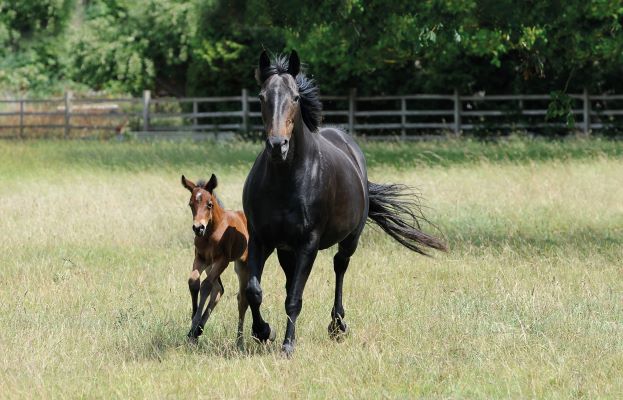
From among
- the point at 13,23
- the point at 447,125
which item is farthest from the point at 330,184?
the point at 13,23

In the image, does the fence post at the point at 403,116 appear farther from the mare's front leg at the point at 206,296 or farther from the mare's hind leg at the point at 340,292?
the mare's front leg at the point at 206,296

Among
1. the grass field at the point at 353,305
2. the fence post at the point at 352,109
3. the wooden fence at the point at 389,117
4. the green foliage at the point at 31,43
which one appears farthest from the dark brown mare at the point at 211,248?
the green foliage at the point at 31,43

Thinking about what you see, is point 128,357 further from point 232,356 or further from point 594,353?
point 594,353

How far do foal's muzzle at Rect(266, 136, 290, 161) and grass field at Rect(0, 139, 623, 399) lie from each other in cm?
132

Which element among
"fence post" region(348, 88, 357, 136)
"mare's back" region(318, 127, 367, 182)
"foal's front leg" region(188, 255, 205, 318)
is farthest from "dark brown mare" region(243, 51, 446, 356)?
"fence post" region(348, 88, 357, 136)

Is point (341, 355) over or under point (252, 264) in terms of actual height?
under

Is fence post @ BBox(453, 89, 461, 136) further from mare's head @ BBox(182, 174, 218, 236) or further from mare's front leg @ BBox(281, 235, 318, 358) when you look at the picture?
mare's front leg @ BBox(281, 235, 318, 358)

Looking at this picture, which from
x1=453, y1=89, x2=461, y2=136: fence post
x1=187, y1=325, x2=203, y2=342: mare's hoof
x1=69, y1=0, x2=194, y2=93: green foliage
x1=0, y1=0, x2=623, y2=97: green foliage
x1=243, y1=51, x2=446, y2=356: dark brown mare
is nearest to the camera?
x1=243, y1=51, x2=446, y2=356: dark brown mare

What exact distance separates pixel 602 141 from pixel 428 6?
13.2 meters

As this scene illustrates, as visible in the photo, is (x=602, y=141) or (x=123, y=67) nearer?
(x=602, y=141)

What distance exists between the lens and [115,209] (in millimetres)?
16109

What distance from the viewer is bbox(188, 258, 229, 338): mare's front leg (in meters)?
7.83

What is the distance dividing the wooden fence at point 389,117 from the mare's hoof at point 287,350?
2383 centimetres

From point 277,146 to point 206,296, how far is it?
1618 mm
